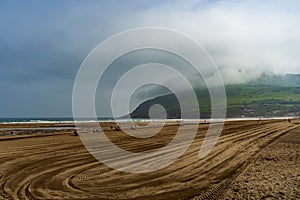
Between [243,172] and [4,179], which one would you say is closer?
[4,179]

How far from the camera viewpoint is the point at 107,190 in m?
14.2

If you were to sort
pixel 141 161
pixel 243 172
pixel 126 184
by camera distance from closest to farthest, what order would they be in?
1. pixel 126 184
2. pixel 243 172
3. pixel 141 161

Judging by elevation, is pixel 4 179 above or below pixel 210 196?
above

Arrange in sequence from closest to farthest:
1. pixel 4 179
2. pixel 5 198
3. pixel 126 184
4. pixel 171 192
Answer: pixel 5 198 → pixel 171 192 → pixel 126 184 → pixel 4 179

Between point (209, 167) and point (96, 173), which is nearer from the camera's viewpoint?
point (96, 173)

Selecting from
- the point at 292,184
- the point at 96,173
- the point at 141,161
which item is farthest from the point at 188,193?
the point at 141,161

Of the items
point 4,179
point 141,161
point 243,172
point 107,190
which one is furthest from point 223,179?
point 4,179

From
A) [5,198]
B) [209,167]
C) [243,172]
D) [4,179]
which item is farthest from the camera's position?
[209,167]

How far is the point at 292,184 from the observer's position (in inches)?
566

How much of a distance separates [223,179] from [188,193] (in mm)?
3186

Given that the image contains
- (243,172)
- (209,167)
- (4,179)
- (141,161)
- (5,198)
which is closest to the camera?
(5,198)

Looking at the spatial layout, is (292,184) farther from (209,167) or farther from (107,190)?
(107,190)

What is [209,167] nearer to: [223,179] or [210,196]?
[223,179]

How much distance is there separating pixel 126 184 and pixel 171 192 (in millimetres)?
2526
